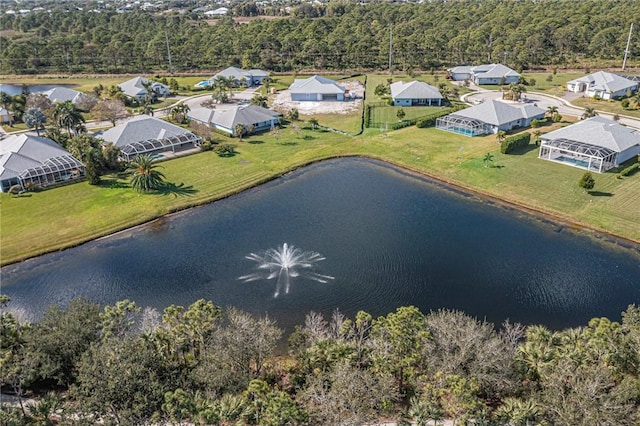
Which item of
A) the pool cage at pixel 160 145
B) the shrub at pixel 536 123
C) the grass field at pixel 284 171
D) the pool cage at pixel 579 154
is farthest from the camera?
the shrub at pixel 536 123

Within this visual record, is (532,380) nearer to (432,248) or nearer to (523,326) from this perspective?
(523,326)

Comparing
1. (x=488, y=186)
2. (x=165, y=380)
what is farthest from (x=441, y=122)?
(x=165, y=380)

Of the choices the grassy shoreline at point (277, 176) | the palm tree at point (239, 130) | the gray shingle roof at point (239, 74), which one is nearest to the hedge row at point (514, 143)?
the grassy shoreline at point (277, 176)

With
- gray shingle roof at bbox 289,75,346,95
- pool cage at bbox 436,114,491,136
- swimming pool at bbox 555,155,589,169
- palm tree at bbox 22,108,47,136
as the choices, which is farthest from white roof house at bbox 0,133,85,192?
swimming pool at bbox 555,155,589,169

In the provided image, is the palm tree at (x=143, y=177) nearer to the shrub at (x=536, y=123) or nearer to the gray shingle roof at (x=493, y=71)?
the shrub at (x=536, y=123)

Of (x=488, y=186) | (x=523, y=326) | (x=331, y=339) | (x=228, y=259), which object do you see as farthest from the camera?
(x=488, y=186)

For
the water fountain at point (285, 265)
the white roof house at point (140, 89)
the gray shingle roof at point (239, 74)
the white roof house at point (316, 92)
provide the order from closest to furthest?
1. the water fountain at point (285, 265)
2. the white roof house at point (316, 92)
3. the white roof house at point (140, 89)
4. the gray shingle roof at point (239, 74)

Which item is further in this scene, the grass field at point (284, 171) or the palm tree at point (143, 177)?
the palm tree at point (143, 177)
